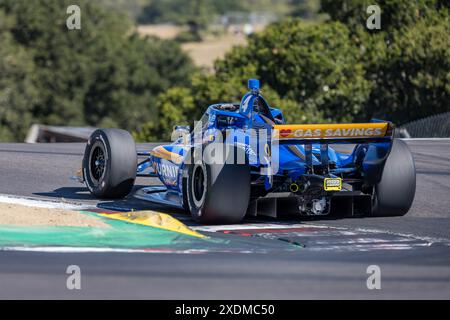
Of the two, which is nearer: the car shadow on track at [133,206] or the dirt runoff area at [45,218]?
the dirt runoff area at [45,218]

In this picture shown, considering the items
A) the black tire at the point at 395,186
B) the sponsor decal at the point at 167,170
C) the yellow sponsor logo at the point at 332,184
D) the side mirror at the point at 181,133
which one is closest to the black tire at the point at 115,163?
the sponsor decal at the point at 167,170

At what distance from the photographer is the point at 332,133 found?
37.3 feet

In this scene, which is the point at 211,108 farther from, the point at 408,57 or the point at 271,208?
the point at 408,57

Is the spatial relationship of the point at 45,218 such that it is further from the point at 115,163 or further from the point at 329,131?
the point at 329,131

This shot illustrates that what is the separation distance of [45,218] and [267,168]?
7.91 ft

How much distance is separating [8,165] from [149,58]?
68.0 metres

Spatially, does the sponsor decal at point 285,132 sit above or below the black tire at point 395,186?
above

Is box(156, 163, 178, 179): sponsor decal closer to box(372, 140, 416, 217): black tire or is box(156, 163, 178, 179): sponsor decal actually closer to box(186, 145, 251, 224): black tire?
box(186, 145, 251, 224): black tire

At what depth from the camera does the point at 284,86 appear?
4966 cm

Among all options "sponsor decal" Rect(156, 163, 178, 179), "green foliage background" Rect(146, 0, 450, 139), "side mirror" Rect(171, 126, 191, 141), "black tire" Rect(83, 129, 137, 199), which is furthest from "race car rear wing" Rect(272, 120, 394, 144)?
"green foliage background" Rect(146, 0, 450, 139)

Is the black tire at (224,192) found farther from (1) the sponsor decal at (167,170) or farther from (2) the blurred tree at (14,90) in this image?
(2) the blurred tree at (14,90)

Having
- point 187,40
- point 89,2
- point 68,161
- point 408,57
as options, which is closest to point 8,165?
point 68,161

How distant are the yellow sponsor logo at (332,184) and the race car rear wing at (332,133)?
41 cm

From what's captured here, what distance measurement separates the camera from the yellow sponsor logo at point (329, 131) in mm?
11188
